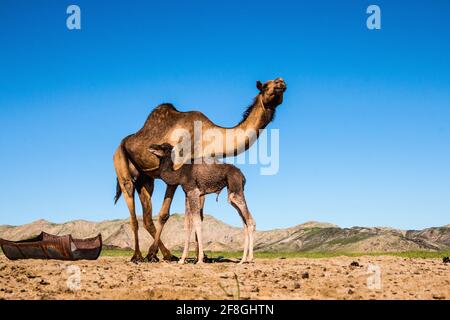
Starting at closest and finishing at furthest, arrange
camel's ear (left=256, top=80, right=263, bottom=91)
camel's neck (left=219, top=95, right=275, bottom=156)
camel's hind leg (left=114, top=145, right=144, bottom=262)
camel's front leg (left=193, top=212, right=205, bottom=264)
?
camel's front leg (left=193, top=212, right=205, bottom=264)
camel's neck (left=219, top=95, right=275, bottom=156)
camel's ear (left=256, top=80, right=263, bottom=91)
camel's hind leg (left=114, top=145, right=144, bottom=262)

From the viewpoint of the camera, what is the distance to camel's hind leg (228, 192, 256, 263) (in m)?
14.8

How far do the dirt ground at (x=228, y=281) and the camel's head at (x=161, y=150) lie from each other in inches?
114

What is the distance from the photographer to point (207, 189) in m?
15.2

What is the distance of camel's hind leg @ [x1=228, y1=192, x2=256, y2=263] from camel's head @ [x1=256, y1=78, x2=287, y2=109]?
8.63ft

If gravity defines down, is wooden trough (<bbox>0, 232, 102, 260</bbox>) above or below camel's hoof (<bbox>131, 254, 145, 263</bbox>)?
above

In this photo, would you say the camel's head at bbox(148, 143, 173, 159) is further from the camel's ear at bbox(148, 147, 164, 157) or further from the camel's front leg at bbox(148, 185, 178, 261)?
the camel's front leg at bbox(148, 185, 178, 261)

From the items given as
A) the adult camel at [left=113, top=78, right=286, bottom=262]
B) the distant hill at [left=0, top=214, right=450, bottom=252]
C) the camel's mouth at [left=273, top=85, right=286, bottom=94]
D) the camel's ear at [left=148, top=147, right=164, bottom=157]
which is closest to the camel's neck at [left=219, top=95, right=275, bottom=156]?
the adult camel at [left=113, top=78, right=286, bottom=262]

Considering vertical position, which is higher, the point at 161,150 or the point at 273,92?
the point at 273,92

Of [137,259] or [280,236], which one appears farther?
[280,236]

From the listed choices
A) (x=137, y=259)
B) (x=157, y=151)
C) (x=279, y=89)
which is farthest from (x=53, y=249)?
(x=279, y=89)

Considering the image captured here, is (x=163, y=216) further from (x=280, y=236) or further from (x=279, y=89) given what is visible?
(x=280, y=236)

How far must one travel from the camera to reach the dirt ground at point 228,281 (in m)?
10.8

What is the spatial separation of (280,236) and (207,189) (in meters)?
22.8
